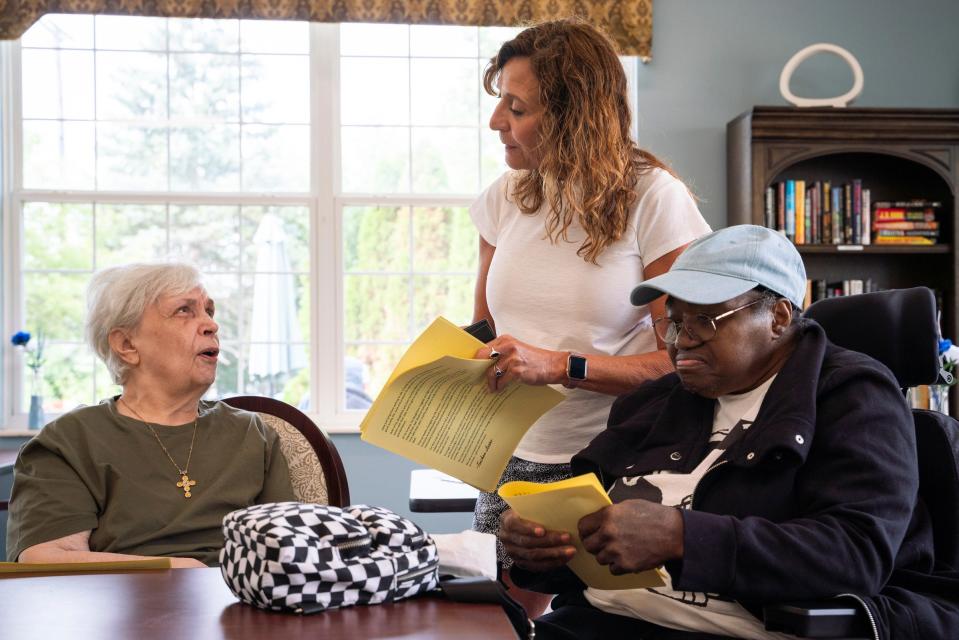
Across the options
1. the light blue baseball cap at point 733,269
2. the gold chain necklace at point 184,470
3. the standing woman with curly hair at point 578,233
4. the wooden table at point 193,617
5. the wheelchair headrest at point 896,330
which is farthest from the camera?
the gold chain necklace at point 184,470

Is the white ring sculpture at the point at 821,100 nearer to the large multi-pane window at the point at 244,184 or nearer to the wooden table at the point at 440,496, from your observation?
the large multi-pane window at the point at 244,184

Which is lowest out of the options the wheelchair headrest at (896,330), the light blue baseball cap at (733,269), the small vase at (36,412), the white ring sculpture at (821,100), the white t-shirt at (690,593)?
the small vase at (36,412)

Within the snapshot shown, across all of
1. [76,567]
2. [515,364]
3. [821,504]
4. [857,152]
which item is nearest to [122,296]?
[76,567]

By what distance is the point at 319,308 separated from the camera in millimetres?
4520

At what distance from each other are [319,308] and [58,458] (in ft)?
8.78

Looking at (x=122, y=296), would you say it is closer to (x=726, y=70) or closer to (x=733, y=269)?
(x=733, y=269)

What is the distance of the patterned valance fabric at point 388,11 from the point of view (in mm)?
4281

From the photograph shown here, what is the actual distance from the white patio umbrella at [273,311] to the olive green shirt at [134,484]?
8.30 feet

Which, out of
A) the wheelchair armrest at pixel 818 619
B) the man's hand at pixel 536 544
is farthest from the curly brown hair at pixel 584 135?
the wheelchair armrest at pixel 818 619

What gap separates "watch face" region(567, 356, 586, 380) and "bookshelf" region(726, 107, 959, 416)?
2712mm

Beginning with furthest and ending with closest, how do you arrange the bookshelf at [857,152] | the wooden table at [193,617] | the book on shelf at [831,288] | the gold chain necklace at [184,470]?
1. the book on shelf at [831,288]
2. the bookshelf at [857,152]
3. the gold chain necklace at [184,470]
4. the wooden table at [193,617]

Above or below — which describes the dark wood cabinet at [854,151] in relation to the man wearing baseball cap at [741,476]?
above

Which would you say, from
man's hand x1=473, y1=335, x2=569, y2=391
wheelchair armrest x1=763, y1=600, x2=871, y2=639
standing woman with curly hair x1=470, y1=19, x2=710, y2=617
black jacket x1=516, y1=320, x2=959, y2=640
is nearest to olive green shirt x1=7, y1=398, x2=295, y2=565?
standing woman with curly hair x1=470, y1=19, x2=710, y2=617

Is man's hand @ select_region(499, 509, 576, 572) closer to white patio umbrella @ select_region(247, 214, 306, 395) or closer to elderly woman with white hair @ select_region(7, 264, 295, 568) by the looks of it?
elderly woman with white hair @ select_region(7, 264, 295, 568)
